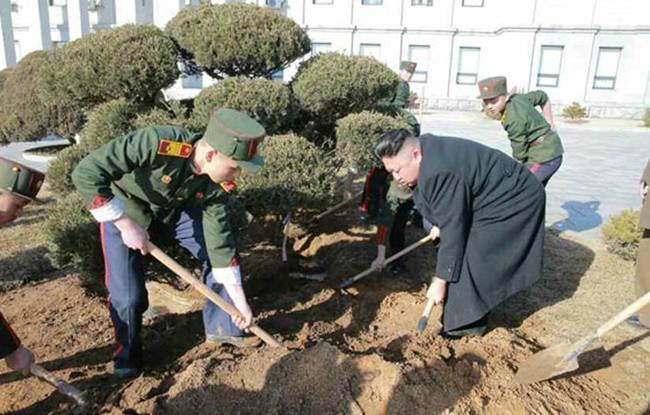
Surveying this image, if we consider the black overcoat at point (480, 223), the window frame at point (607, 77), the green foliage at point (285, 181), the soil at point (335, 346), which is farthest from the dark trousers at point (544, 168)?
the window frame at point (607, 77)

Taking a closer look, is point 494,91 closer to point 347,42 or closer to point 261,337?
point 261,337

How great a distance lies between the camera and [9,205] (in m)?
2.21

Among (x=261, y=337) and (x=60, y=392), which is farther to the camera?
(x=261, y=337)

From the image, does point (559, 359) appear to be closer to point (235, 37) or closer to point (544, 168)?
point (544, 168)

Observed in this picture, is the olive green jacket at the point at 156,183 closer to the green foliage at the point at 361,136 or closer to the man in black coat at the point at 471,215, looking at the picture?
the man in black coat at the point at 471,215

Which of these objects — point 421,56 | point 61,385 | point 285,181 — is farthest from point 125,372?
point 421,56

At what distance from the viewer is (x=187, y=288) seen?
14.0 feet

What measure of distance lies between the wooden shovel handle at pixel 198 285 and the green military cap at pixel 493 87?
3.18 metres

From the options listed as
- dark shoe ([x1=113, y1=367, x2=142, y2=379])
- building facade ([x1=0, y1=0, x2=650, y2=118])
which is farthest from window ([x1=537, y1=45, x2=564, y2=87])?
dark shoe ([x1=113, y1=367, x2=142, y2=379])

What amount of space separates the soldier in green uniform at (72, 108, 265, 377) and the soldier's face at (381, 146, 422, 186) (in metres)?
0.81

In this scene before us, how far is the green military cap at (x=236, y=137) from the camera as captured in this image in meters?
2.53

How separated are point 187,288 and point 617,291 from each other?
401 centimetres

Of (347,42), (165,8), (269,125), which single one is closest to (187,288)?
(269,125)

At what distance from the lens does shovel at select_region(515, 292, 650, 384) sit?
2.72 metres
